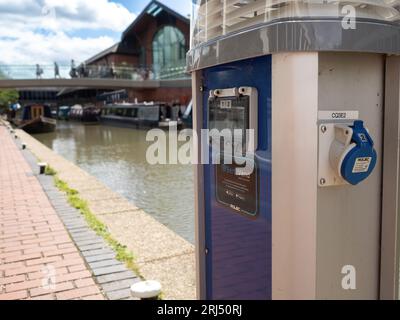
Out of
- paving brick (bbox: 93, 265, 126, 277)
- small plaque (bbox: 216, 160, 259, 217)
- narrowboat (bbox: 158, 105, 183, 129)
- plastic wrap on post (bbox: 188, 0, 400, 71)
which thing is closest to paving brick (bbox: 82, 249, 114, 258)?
paving brick (bbox: 93, 265, 126, 277)

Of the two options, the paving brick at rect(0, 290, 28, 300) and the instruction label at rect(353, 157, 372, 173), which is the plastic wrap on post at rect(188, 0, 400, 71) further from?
the paving brick at rect(0, 290, 28, 300)

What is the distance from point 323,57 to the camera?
4.59ft

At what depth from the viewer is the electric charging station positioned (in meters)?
1.38

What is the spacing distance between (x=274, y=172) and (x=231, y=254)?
55 cm

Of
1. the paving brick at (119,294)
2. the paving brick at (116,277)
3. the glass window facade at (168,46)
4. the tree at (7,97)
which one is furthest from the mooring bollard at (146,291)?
the tree at (7,97)

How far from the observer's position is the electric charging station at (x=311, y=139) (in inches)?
54.2

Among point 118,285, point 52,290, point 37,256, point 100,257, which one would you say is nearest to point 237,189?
point 118,285

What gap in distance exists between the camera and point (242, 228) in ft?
5.76

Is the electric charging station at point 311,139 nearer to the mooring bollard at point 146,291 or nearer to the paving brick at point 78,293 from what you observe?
the mooring bollard at point 146,291

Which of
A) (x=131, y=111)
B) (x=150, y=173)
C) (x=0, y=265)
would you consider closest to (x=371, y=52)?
(x=0, y=265)

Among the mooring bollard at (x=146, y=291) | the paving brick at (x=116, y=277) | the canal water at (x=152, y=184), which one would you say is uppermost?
the mooring bollard at (x=146, y=291)

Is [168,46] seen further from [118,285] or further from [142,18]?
[118,285]

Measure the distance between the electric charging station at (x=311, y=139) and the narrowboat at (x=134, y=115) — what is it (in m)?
23.9

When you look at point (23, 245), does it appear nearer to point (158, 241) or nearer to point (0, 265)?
point (0, 265)
